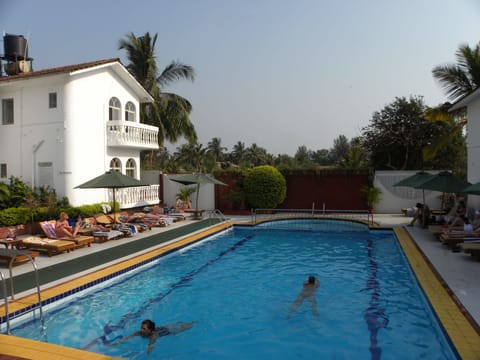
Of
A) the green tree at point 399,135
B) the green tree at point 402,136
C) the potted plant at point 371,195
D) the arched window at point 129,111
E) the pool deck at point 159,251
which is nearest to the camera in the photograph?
the pool deck at point 159,251

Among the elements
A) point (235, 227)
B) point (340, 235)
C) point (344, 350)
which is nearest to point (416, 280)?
point (344, 350)

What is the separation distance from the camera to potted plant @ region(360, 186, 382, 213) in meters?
20.7

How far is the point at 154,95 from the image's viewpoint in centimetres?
2708

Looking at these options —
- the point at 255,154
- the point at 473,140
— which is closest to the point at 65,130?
the point at 473,140

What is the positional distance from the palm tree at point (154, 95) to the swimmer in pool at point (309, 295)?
65.3ft

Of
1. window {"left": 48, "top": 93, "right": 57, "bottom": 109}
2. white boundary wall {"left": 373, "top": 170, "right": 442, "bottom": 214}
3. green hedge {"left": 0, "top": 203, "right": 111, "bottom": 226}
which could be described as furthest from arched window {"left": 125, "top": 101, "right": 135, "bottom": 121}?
white boundary wall {"left": 373, "top": 170, "right": 442, "bottom": 214}

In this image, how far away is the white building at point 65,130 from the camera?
55.3 ft

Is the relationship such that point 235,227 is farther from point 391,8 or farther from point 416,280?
point 391,8

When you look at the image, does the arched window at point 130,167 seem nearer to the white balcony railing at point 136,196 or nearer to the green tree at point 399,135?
the white balcony railing at point 136,196

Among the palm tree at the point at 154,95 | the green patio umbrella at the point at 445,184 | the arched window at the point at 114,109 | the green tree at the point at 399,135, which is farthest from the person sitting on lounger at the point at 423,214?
the palm tree at the point at 154,95

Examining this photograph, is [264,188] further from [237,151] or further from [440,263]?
[237,151]

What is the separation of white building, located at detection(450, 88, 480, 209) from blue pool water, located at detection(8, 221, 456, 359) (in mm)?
6850

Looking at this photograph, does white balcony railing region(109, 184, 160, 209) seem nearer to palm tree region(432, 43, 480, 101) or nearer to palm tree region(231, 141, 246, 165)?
palm tree region(432, 43, 480, 101)

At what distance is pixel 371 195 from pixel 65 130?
15.9m
